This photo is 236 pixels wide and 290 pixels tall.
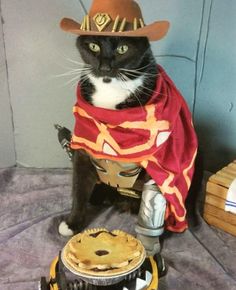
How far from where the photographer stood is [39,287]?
2.95 ft

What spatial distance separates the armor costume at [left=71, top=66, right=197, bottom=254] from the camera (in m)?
0.99

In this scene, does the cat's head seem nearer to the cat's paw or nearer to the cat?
the cat

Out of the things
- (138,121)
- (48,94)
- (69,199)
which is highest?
(138,121)

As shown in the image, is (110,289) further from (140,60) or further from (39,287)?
(140,60)

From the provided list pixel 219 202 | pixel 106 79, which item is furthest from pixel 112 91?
pixel 219 202

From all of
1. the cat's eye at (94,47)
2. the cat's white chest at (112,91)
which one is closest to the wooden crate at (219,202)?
the cat's white chest at (112,91)

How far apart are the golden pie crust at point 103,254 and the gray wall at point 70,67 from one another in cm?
64

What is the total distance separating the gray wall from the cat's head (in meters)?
0.39

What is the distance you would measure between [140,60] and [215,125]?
0.52 metres

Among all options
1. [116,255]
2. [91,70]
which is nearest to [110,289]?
[116,255]

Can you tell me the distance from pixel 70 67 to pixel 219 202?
634mm

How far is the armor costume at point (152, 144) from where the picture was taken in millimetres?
988

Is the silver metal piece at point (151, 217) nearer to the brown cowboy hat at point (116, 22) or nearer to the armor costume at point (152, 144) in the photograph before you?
the armor costume at point (152, 144)

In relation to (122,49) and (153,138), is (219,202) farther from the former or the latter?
(122,49)
